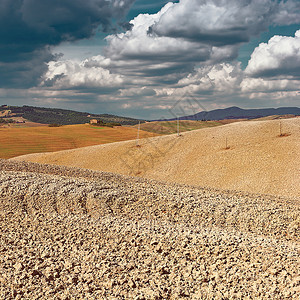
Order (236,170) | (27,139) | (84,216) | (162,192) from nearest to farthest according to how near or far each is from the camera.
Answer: (84,216)
(162,192)
(236,170)
(27,139)

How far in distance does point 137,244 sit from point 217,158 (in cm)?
1876

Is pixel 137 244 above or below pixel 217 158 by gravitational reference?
below

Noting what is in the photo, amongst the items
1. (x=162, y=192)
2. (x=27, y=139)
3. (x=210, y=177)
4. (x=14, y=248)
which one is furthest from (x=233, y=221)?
(x=27, y=139)

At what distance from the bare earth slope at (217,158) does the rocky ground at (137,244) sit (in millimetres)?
10108

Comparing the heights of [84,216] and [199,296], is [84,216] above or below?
above

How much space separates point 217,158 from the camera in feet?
85.0

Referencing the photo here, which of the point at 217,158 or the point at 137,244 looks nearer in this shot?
the point at 137,244

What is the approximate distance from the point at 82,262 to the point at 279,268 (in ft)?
Result: 15.7

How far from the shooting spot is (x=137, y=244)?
27.2 ft

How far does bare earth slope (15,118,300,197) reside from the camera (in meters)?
22.1

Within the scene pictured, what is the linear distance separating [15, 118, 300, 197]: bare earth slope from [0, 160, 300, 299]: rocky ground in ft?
33.2

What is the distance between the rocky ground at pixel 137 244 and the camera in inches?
265

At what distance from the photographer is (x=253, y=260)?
7508 millimetres

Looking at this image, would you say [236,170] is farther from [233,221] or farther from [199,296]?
[199,296]
